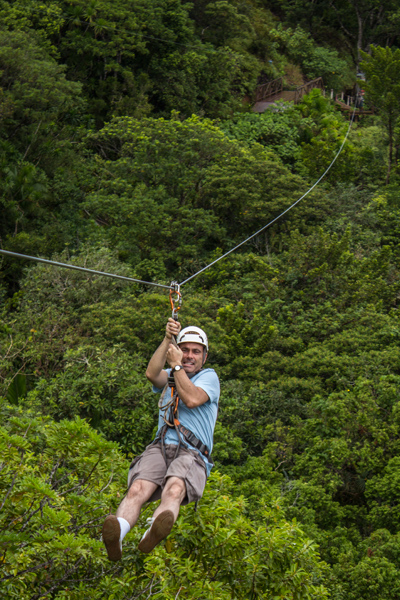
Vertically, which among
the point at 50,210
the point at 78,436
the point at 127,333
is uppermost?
the point at 78,436

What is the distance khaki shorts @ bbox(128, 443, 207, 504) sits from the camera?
397cm

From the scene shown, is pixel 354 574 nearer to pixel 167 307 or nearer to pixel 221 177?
Result: pixel 167 307

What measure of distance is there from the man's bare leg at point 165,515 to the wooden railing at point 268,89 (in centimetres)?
2366

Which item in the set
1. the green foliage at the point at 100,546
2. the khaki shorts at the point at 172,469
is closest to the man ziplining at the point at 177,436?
the khaki shorts at the point at 172,469

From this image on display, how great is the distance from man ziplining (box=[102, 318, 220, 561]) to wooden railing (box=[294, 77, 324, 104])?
2330 centimetres

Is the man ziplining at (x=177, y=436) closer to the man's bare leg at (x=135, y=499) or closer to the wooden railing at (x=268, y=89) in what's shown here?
the man's bare leg at (x=135, y=499)

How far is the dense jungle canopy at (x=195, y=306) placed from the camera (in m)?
4.62

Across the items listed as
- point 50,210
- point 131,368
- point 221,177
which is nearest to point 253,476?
point 131,368

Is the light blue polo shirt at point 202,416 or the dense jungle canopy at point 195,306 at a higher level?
the light blue polo shirt at point 202,416

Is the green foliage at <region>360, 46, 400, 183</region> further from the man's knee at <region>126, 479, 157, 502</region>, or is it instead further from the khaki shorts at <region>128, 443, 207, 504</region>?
the man's knee at <region>126, 479, 157, 502</region>

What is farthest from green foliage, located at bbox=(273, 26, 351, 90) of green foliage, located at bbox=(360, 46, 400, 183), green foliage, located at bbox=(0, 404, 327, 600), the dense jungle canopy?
green foliage, located at bbox=(0, 404, 327, 600)

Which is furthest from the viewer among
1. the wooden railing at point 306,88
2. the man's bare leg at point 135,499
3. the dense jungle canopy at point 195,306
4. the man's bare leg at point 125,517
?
the wooden railing at point 306,88

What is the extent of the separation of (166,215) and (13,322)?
4584 millimetres

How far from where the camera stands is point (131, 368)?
984 centimetres
